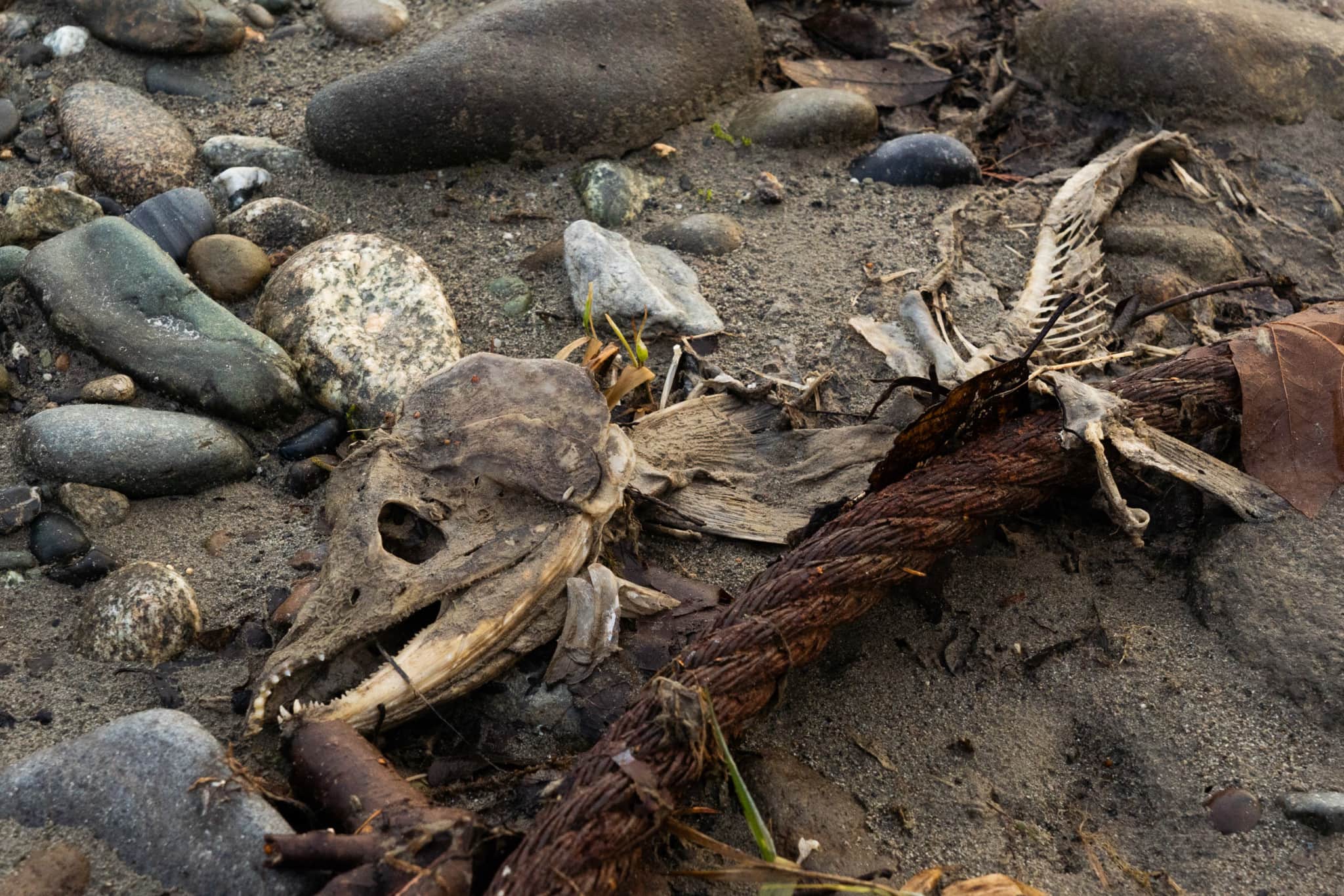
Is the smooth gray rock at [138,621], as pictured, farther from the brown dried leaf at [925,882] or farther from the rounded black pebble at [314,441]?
the brown dried leaf at [925,882]

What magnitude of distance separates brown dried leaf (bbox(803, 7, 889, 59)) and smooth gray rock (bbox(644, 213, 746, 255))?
5.04ft

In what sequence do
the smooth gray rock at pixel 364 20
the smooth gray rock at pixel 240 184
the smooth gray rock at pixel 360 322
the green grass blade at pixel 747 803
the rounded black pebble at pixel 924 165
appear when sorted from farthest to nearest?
the smooth gray rock at pixel 364 20 < the rounded black pebble at pixel 924 165 < the smooth gray rock at pixel 240 184 < the smooth gray rock at pixel 360 322 < the green grass blade at pixel 747 803

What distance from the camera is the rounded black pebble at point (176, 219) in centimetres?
359

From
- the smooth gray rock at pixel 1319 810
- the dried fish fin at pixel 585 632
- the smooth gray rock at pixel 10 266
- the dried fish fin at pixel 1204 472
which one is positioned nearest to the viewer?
the smooth gray rock at pixel 1319 810

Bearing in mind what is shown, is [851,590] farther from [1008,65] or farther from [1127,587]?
[1008,65]

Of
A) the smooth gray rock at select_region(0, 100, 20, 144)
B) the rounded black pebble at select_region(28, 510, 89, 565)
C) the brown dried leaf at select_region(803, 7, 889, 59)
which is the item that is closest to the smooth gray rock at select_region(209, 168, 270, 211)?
the smooth gray rock at select_region(0, 100, 20, 144)

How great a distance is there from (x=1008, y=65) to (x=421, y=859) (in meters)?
4.31

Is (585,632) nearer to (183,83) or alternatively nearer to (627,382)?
(627,382)

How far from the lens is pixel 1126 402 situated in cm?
276

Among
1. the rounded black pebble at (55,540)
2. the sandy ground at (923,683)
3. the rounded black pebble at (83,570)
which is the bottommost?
the sandy ground at (923,683)

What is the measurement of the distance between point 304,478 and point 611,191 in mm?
1625

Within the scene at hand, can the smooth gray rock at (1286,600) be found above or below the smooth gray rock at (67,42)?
below

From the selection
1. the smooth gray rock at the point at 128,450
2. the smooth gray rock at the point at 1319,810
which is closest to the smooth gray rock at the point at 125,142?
the smooth gray rock at the point at 128,450

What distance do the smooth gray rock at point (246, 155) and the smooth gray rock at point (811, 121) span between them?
5.70 ft
